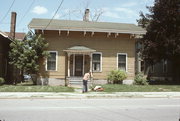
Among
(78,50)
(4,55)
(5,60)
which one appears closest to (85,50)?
(78,50)

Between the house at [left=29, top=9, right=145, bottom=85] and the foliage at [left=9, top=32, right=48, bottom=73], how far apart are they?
0.98m

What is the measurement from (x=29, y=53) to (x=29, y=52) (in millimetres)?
109

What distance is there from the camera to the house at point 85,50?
27.0m

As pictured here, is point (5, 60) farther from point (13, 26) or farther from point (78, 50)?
point (78, 50)

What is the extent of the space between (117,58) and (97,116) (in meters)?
18.3

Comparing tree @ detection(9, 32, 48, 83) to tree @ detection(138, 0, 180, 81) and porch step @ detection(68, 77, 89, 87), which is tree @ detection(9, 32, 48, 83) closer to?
porch step @ detection(68, 77, 89, 87)

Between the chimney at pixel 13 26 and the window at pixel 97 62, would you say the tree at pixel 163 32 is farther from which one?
the chimney at pixel 13 26

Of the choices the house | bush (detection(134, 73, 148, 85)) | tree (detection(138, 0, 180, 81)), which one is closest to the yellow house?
the house

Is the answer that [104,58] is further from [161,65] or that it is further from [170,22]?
[161,65]

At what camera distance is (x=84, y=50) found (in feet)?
87.4

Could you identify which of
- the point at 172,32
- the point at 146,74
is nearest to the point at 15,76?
the point at 146,74

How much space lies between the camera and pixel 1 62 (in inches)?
1147

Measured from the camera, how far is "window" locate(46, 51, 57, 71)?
27.2 meters

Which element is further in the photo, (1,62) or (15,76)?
(15,76)
